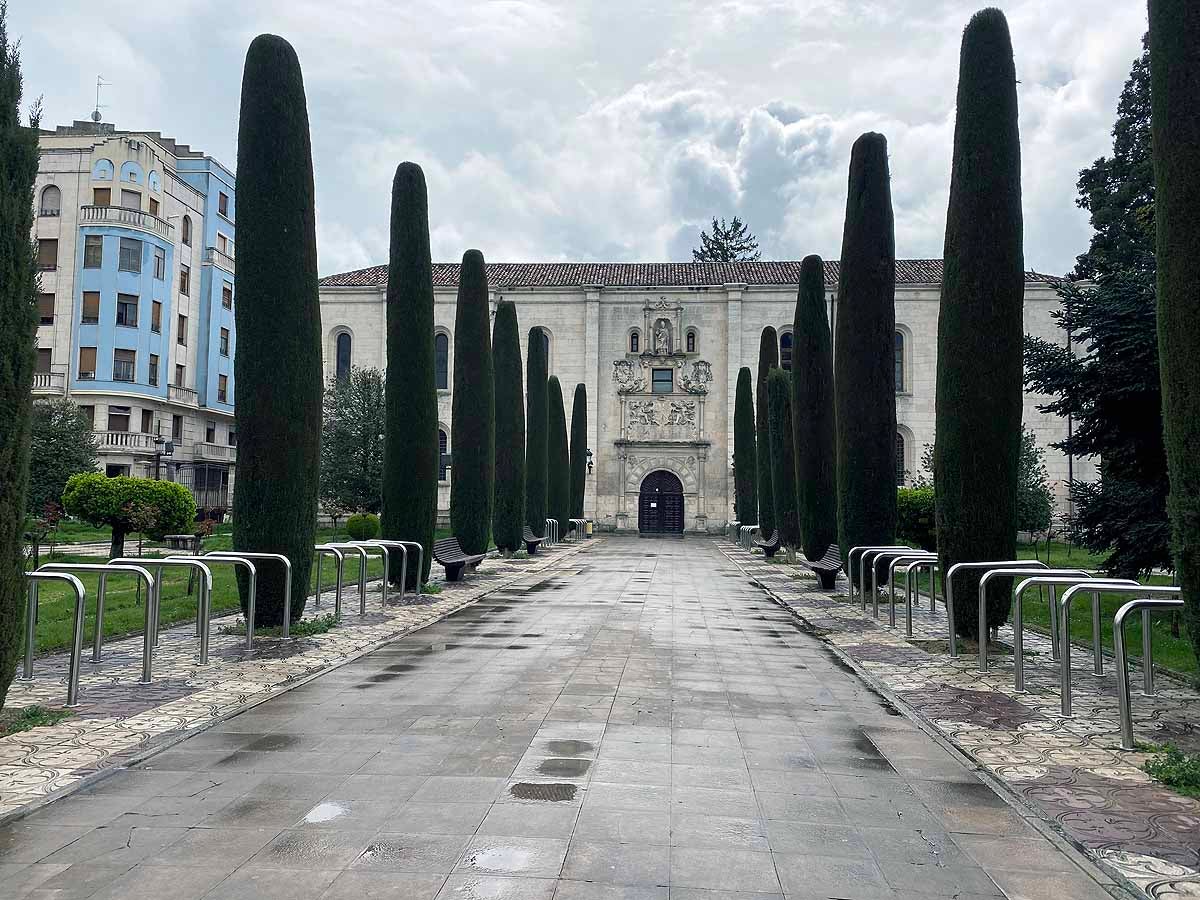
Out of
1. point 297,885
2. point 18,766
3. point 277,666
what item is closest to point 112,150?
point 277,666

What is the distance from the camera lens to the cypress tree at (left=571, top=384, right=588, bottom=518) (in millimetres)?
39906

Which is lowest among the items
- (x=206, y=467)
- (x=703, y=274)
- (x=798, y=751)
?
(x=798, y=751)

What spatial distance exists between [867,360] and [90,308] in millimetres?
32727

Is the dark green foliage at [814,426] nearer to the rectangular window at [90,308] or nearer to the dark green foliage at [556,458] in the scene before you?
the dark green foliage at [556,458]

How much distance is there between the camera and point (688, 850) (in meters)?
3.81

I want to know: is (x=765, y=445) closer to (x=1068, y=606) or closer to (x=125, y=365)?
(x=1068, y=606)

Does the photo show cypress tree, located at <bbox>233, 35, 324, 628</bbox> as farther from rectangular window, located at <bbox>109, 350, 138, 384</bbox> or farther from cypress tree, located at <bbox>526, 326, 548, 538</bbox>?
rectangular window, located at <bbox>109, 350, 138, 384</bbox>

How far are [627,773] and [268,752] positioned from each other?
216cm

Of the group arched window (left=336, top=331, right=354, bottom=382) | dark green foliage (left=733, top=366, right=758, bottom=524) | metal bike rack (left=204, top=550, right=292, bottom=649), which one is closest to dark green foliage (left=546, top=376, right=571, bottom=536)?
dark green foliage (left=733, top=366, right=758, bottom=524)

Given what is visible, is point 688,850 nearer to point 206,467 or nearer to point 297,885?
point 297,885

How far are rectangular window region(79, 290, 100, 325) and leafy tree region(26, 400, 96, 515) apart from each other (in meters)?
11.8

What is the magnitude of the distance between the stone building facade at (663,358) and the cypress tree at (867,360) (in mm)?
30074

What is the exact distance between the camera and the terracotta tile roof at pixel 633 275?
46.7 meters

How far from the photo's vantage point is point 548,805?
4340 mm
